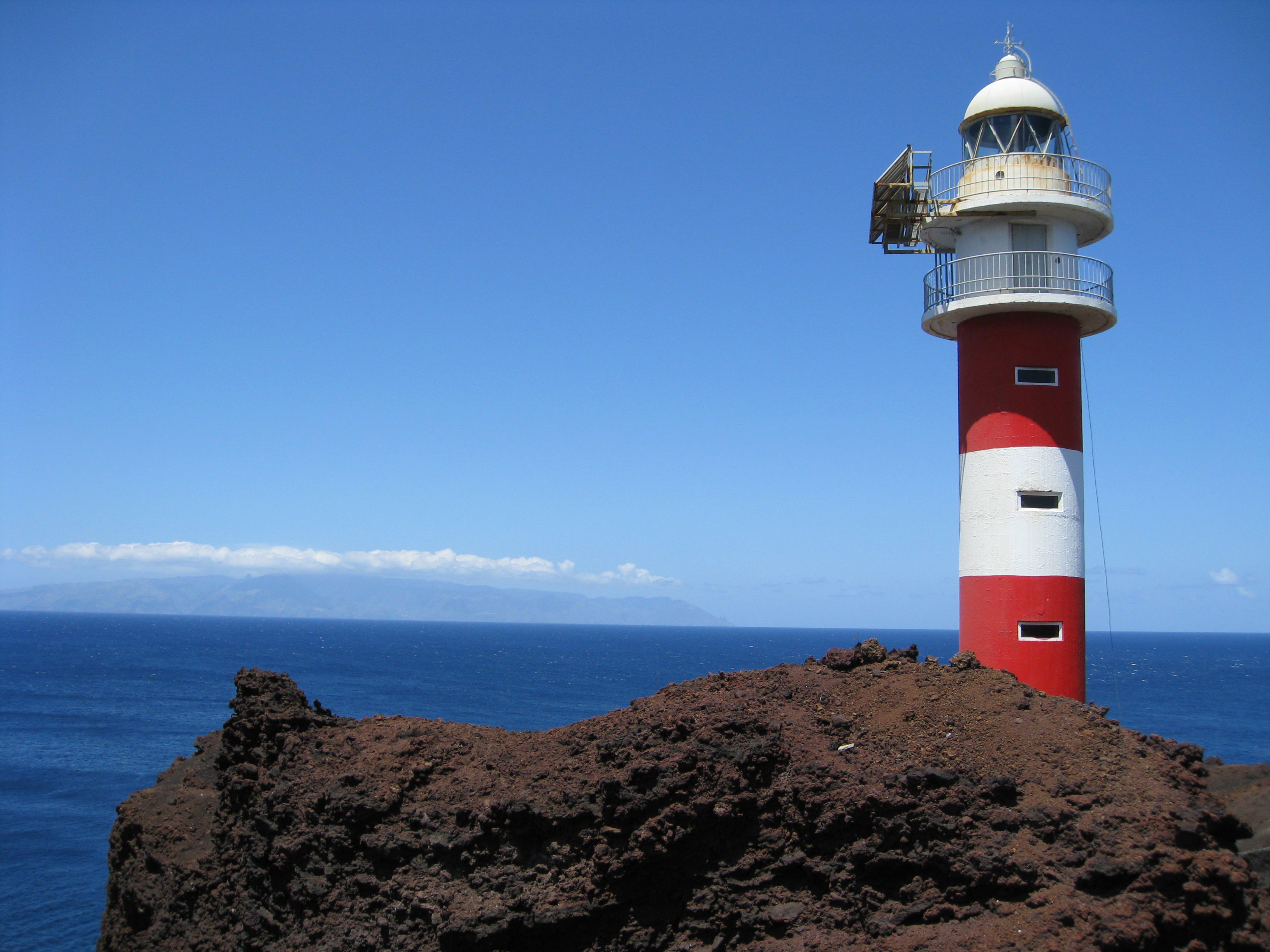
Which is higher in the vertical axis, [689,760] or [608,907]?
[689,760]

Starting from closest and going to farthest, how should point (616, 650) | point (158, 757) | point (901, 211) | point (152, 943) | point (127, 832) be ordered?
point (152, 943)
point (127, 832)
point (901, 211)
point (158, 757)
point (616, 650)

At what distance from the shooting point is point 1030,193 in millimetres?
14266

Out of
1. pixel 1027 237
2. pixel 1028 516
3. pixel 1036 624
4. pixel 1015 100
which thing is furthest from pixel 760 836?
pixel 1015 100

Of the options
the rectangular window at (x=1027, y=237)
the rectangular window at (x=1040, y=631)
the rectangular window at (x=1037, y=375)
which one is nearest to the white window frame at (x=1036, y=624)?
the rectangular window at (x=1040, y=631)

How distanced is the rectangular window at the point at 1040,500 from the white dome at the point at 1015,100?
20.2 ft

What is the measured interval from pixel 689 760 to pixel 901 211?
11037 mm

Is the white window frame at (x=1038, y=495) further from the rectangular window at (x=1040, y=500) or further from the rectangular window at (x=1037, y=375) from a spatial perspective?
the rectangular window at (x=1037, y=375)

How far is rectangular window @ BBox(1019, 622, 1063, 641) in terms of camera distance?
13.7 metres

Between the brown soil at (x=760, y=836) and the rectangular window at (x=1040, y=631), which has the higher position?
the rectangular window at (x=1040, y=631)

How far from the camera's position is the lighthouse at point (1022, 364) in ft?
45.2

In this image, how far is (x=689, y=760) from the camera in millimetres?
7527

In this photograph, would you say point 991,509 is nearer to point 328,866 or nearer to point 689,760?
point 689,760

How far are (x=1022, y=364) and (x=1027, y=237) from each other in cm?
206

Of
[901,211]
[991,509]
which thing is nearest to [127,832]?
[991,509]
